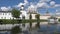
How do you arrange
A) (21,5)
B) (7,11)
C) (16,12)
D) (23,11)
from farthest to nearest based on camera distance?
(7,11) → (23,11) → (21,5) → (16,12)

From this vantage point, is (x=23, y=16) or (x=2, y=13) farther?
(x=2, y=13)

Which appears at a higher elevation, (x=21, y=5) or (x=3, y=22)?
(x=21, y=5)

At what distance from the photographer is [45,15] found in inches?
5089

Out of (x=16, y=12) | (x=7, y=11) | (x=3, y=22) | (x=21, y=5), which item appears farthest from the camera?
(x=7, y=11)

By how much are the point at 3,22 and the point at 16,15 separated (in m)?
30.1

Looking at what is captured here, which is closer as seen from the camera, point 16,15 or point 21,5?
point 16,15

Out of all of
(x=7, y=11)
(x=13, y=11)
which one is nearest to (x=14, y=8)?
(x=13, y=11)

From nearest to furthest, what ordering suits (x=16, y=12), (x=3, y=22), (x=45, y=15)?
(x=3, y=22) < (x=16, y=12) < (x=45, y=15)

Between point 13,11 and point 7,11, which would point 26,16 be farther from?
point 13,11

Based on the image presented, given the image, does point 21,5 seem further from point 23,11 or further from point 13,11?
point 13,11

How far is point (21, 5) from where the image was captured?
97688 millimetres

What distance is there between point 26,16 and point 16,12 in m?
30.7

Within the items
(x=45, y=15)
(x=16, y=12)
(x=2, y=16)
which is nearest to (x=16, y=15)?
(x=16, y=12)

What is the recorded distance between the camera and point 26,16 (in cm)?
10550
